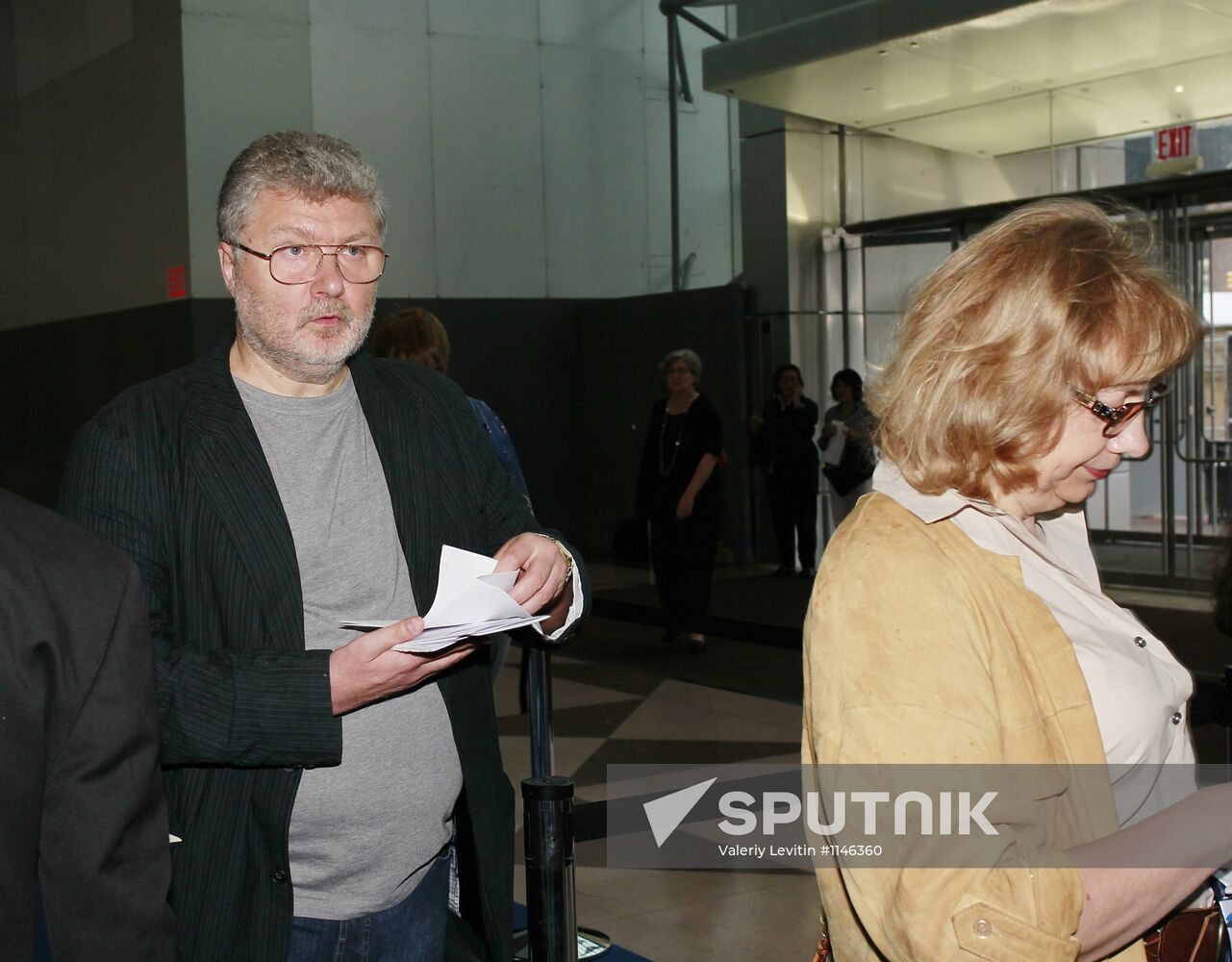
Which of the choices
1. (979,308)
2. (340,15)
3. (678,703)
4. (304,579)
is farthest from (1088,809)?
(340,15)

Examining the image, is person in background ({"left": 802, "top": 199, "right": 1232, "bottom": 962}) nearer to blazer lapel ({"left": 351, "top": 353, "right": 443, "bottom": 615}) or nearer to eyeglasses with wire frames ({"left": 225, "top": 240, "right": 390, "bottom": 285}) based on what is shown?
blazer lapel ({"left": 351, "top": 353, "right": 443, "bottom": 615})

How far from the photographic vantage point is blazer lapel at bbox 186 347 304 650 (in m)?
1.88

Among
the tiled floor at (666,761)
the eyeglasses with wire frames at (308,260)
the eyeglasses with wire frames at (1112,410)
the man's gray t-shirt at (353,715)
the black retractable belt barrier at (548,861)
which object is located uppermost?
the eyeglasses with wire frames at (308,260)

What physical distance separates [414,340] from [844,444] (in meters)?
5.78

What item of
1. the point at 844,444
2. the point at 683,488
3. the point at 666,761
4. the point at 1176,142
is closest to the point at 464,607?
the point at 666,761

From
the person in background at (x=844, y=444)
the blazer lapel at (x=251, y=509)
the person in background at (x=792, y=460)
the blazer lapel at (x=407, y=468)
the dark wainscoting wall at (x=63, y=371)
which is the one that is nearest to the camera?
the blazer lapel at (x=251, y=509)

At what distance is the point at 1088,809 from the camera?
1.44 meters

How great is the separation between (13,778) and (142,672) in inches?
5.9

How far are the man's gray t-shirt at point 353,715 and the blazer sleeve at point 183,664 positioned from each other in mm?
114

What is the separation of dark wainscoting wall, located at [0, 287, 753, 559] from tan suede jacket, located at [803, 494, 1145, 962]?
406 inches

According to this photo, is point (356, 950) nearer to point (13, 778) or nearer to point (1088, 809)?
point (13, 778)

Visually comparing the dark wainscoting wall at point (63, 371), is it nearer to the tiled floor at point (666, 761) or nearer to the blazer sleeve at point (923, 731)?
the tiled floor at point (666, 761)

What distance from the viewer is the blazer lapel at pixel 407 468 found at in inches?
80.1

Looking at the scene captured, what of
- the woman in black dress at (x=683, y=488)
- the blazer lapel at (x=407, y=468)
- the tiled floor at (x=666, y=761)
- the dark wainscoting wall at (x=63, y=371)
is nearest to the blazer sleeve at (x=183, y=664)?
the blazer lapel at (x=407, y=468)
